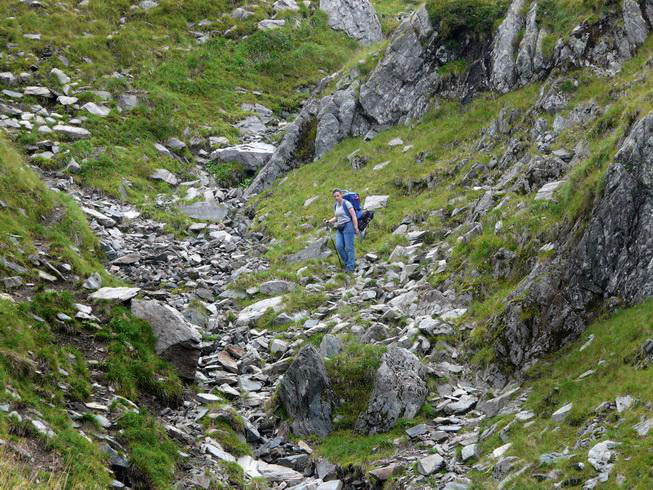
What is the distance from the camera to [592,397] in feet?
37.5

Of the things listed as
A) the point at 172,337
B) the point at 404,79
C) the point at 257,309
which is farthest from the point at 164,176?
the point at 172,337

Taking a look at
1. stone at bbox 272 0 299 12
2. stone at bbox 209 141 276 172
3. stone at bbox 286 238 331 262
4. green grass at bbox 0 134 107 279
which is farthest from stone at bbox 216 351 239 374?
stone at bbox 272 0 299 12

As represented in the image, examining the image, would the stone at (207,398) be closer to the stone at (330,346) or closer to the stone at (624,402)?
the stone at (330,346)

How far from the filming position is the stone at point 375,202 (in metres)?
24.3

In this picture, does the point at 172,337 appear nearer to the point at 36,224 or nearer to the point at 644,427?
the point at 36,224

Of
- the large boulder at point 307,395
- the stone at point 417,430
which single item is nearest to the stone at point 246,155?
the large boulder at point 307,395

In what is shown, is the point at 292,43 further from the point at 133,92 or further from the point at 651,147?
the point at 651,147

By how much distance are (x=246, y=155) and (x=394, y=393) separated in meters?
20.2

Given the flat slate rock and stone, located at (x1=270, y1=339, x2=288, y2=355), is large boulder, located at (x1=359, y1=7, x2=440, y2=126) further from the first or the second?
the flat slate rock

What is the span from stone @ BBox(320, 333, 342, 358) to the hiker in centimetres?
507

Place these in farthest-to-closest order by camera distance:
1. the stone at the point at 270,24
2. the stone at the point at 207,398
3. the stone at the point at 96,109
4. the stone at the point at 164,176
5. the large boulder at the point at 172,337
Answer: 1. the stone at the point at 270,24
2. the stone at the point at 96,109
3. the stone at the point at 164,176
4. the large boulder at the point at 172,337
5. the stone at the point at 207,398

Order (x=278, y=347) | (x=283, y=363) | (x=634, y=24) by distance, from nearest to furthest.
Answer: (x=283, y=363)
(x=278, y=347)
(x=634, y=24)

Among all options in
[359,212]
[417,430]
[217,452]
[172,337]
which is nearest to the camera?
[417,430]

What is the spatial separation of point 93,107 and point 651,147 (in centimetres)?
2633
